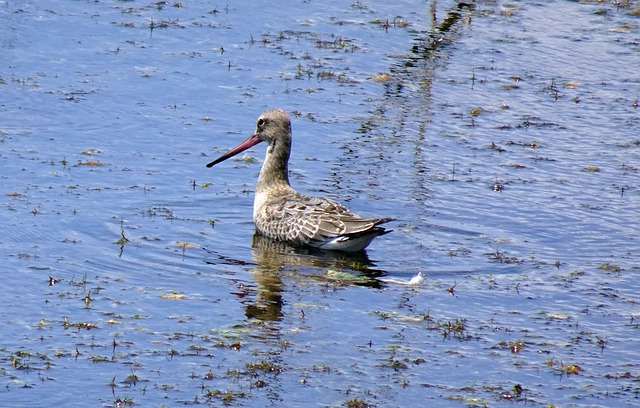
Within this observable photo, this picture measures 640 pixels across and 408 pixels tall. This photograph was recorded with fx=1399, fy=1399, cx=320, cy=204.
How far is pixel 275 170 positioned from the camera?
1421 cm

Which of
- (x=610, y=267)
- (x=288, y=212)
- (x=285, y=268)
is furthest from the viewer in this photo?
(x=288, y=212)

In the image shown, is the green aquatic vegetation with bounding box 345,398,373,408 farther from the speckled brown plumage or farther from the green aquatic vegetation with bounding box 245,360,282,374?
the speckled brown plumage

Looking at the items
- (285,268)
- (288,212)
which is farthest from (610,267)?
(288,212)

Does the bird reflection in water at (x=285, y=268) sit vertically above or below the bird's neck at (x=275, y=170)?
below

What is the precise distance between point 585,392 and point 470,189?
530 centimetres

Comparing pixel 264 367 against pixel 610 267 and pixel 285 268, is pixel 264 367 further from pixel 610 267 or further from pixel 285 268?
pixel 610 267

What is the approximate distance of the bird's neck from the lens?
46.3 ft

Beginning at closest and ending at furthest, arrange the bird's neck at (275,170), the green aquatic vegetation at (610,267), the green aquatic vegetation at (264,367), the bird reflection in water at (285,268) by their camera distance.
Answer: the green aquatic vegetation at (264,367) → the bird reflection in water at (285,268) → the green aquatic vegetation at (610,267) → the bird's neck at (275,170)

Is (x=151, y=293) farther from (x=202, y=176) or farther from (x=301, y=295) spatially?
(x=202, y=176)

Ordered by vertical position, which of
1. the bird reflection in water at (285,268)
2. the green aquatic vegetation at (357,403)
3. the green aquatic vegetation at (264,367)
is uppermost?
the bird reflection in water at (285,268)

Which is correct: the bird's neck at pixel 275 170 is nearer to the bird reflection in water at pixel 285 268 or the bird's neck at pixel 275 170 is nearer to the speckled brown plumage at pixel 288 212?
the speckled brown plumage at pixel 288 212

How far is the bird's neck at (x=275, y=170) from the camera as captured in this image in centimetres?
1410

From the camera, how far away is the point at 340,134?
53.9ft

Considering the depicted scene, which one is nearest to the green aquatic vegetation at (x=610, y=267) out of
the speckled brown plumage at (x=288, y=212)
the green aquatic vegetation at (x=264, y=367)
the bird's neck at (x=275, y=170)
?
the speckled brown plumage at (x=288, y=212)
